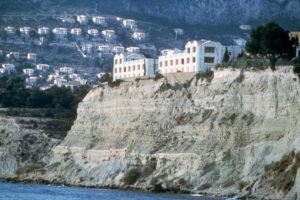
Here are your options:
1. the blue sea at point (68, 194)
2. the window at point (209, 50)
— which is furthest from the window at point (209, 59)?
the blue sea at point (68, 194)

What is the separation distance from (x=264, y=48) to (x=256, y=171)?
14.3 meters

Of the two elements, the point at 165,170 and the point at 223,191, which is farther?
the point at 165,170

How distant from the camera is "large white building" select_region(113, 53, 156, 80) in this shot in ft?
407

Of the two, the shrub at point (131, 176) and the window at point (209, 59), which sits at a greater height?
the window at point (209, 59)

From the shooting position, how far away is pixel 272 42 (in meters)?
102

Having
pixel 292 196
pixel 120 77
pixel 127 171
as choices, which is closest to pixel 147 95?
pixel 127 171

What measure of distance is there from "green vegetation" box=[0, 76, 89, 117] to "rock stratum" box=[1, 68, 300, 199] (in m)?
18.2

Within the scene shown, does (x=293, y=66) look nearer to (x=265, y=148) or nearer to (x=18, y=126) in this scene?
(x=265, y=148)

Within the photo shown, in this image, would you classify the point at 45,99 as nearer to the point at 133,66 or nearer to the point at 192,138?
the point at 133,66

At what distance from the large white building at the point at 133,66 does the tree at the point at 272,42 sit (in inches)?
629

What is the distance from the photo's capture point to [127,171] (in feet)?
351

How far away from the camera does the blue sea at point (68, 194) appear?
9176 cm

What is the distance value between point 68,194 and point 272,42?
1990cm

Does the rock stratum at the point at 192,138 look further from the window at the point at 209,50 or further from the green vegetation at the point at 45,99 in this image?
the green vegetation at the point at 45,99
